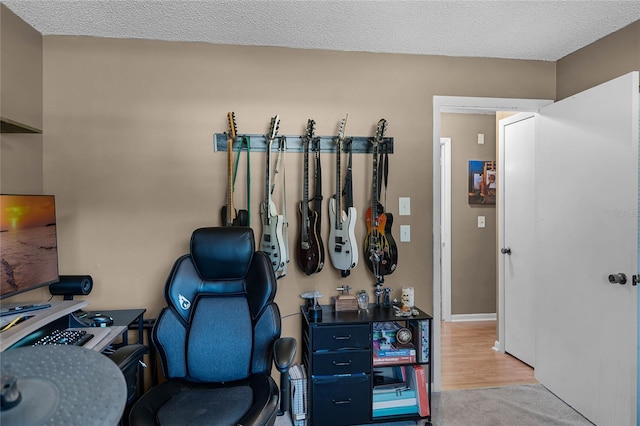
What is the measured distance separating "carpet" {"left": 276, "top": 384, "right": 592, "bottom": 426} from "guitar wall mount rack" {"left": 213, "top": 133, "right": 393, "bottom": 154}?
5.70ft

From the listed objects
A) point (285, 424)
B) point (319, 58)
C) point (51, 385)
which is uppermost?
point (319, 58)

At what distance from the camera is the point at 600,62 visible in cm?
238

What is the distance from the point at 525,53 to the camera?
2629 millimetres

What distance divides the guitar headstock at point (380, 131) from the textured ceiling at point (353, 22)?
0.53 meters

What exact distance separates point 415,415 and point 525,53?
2549 mm

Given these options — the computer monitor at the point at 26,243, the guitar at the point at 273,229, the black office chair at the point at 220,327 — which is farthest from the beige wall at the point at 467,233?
the computer monitor at the point at 26,243

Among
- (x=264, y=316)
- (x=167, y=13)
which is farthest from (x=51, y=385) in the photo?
(x=167, y=13)

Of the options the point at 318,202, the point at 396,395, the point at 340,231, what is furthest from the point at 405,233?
the point at 396,395

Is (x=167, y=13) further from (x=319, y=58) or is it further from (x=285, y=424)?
(x=285, y=424)

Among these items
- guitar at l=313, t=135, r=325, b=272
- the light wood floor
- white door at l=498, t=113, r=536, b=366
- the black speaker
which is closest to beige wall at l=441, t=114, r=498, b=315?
the light wood floor

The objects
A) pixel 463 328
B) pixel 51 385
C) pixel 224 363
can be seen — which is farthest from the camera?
pixel 463 328

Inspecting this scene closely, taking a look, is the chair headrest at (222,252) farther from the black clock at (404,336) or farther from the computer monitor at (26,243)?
the black clock at (404,336)

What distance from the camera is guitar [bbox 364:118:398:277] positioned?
2459 mm

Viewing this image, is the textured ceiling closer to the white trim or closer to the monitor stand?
the monitor stand
